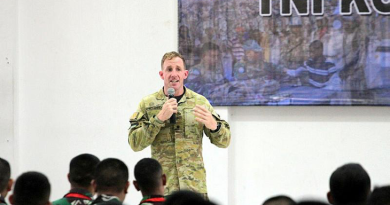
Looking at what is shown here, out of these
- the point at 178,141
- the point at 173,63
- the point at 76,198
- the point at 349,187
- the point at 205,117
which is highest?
the point at 173,63

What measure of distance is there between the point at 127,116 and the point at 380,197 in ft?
13.6

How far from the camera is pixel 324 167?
261 inches

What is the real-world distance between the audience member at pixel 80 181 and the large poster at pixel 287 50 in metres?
2.82

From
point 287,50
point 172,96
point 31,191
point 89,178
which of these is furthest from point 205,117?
point 287,50

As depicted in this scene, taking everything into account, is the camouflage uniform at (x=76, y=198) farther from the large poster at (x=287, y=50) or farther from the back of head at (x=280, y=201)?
the large poster at (x=287, y=50)

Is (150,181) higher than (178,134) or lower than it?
lower

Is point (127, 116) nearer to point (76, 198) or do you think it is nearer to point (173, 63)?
point (173, 63)

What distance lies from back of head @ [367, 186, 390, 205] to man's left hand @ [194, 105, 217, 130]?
1.55 m

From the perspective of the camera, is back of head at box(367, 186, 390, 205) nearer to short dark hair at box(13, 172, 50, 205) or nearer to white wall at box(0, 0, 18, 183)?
short dark hair at box(13, 172, 50, 205)


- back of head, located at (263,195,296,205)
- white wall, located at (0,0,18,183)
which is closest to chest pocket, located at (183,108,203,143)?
back of head, located at (263,195,296,205)

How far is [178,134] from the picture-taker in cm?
457

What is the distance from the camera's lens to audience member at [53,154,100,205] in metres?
3.75

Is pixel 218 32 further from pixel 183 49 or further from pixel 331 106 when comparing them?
pixel 331 106

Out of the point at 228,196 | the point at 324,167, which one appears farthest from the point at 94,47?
the point at 324,167
